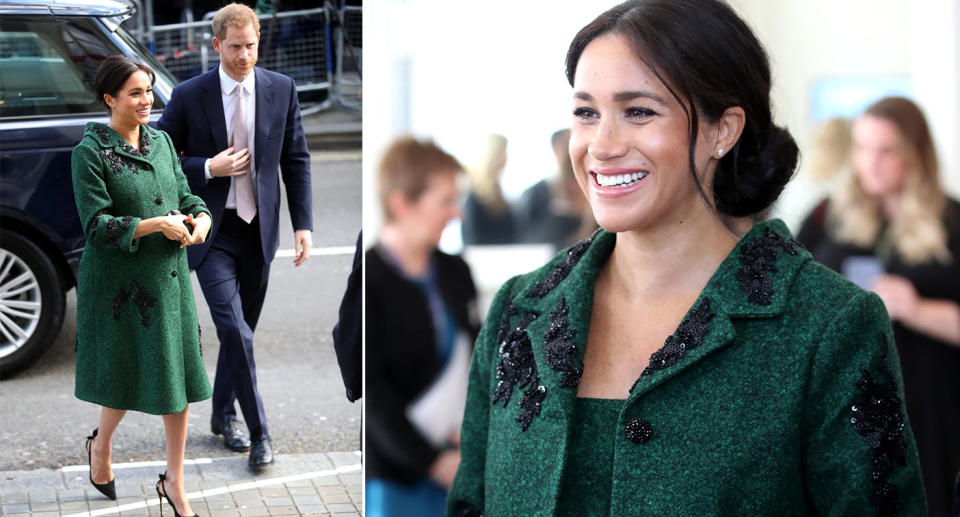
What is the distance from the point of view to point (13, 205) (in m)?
2.51

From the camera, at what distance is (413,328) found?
2945mm

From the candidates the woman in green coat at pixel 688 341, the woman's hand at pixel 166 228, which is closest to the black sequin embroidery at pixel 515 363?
the woman in green coat at pixel 688 341

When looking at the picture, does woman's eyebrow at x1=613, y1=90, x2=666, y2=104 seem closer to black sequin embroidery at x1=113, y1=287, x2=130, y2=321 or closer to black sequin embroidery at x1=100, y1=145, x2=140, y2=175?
black sequin embroidery at x1=100, y1=145, x2=140, y2=175

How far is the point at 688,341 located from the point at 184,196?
1.47m

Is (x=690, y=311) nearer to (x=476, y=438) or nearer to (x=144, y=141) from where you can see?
(x=476, y=438)

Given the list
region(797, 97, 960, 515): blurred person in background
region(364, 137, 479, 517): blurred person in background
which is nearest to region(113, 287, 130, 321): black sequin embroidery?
region(364, 137, 479, 517): blurred person in background

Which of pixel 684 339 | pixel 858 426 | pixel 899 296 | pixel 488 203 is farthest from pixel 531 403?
pixel 899 296

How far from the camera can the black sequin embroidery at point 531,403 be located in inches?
63.3

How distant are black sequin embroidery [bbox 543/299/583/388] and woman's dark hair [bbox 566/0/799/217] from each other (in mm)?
300

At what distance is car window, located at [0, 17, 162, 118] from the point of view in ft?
7.98

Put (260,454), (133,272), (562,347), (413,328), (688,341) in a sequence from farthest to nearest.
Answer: (413,328)
(260,454)
(133,272)
(562,347)
(688,341)

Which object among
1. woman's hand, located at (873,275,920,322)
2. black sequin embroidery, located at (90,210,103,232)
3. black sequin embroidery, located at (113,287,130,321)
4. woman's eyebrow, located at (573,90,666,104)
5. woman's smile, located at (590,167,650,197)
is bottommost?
woman's hand, located at (873,275,920,322)

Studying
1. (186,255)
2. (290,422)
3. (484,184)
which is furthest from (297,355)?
A: (484,184)

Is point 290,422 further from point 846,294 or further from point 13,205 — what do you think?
point 846,294
